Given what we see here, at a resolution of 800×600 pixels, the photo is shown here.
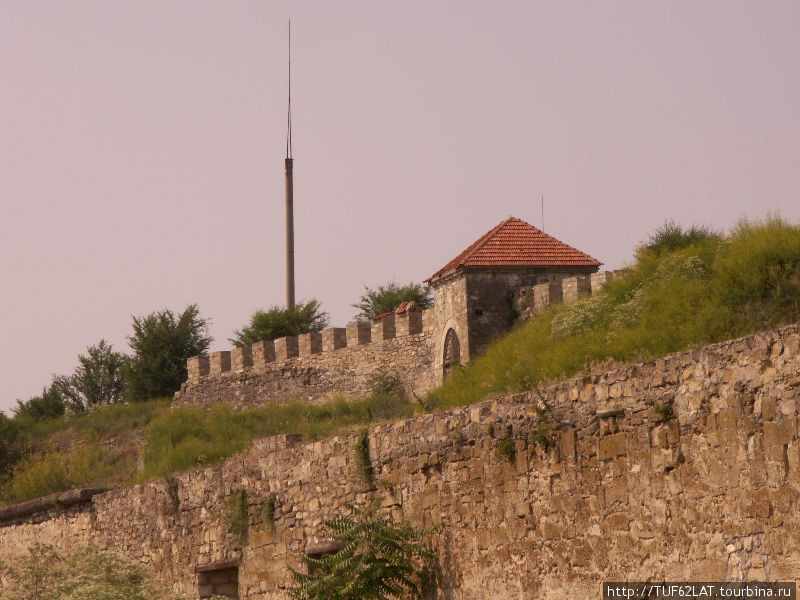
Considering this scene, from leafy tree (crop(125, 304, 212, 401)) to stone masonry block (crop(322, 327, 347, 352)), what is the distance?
8.07 meters

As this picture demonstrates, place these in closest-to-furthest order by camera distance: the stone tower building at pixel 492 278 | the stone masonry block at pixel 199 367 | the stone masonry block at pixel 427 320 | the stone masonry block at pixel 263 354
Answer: the stone tower building at pixel 492 278
the stone masonry block at pixel 427 320
the stone masonry block at pixel 263 354
the stone masonry block at pixel 199 367

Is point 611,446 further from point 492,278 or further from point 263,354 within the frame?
point 263,354

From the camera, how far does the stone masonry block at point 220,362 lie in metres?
37.4

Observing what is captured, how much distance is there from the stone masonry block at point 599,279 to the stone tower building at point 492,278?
254mm

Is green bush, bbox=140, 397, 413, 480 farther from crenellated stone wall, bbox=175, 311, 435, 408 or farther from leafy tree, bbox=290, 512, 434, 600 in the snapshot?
leafy tree, bbox=290, 512, 434, 600

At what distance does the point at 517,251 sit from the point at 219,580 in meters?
11.5

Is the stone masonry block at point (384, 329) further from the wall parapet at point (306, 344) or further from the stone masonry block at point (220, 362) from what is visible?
the stone masonry block at point (220, 362)

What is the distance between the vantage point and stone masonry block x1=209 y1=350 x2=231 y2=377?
37.4 m

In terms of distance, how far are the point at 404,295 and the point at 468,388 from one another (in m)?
19.6

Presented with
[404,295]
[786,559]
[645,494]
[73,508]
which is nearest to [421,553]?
[645,494]

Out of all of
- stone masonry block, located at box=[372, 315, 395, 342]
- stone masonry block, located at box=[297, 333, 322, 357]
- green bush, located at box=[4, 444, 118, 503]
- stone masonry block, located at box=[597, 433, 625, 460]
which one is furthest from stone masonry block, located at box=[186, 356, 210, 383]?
stone masonry block, located at box=[597, 433, 625, 460]

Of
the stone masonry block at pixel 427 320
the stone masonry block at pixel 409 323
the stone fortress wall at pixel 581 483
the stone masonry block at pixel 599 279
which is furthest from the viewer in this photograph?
the stone masonry block at pixel 409 323

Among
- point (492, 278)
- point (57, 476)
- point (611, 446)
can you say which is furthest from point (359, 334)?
point (611, 446)

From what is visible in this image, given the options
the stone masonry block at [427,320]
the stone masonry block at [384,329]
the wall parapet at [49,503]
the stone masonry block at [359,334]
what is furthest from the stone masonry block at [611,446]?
the stone masonry block at [359,334]
